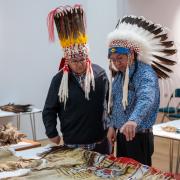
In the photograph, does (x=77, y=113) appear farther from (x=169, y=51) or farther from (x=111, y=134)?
(x=169, y=51)

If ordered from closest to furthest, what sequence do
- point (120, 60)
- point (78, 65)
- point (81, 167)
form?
1. point (81, 167)
2. point (120, 60)
3. point (78, 65)

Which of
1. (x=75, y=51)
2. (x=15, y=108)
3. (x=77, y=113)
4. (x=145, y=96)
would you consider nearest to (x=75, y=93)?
(x=77, y=113)

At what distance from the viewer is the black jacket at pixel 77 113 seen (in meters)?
2.28

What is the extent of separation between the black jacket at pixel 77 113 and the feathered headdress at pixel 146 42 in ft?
0.99

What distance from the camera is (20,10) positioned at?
5422mm

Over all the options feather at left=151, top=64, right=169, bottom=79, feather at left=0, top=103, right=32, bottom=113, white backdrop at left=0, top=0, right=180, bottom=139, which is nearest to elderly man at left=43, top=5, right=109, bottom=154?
feather at left=151, top=64, right=169, bottom=79

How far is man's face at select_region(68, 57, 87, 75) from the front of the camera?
226 cm

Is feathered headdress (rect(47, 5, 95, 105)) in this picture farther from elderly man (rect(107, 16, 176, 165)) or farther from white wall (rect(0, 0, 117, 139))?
A: white wall (rect(0, 0, 117, 139))

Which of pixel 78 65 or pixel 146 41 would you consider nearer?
pixel 146 41

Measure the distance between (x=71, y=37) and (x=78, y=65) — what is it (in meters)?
0.18

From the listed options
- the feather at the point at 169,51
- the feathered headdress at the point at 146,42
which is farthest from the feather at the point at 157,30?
the feather at the point at 169,51

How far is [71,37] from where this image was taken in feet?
7.49

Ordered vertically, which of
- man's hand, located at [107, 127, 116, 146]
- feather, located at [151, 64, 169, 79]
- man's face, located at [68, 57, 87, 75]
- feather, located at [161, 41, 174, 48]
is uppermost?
feather, located at [161, 41, 174, 48]

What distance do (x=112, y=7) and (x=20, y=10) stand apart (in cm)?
137
